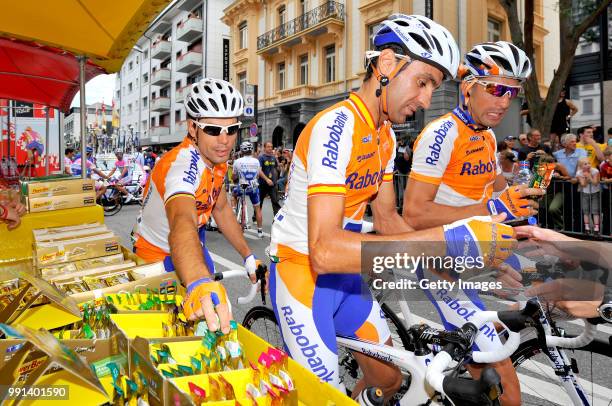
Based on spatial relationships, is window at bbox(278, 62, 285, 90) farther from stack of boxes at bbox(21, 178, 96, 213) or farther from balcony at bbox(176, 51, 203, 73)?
stack of boxes at bbox(21, 178, 96, 213)

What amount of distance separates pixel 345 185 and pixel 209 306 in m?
0.73

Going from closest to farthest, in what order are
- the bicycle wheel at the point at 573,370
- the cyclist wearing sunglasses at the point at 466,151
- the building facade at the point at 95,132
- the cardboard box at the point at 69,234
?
1. the bicycle wheel at the point at 573,370
2. the cyclist wearing sunglasses at the point at 466,151
3. the cardboard box at the point at 69,234
4. the building facade at the point at 95,132

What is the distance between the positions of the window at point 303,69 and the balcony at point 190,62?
63.1 ft

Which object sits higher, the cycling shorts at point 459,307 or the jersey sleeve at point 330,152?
the jersey sleeve at point 330,152

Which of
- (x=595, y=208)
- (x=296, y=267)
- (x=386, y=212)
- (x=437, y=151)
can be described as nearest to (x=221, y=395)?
(x=296, y=267)

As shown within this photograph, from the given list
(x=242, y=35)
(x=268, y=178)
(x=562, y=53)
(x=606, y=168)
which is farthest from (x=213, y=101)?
(x=242, y=35)

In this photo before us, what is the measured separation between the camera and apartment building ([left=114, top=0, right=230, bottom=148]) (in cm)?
4588

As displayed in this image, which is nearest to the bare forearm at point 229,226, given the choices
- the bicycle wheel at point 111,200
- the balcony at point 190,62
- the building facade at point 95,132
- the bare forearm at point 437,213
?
the bare forearm at point 437,213

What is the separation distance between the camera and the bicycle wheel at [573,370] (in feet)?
7.58

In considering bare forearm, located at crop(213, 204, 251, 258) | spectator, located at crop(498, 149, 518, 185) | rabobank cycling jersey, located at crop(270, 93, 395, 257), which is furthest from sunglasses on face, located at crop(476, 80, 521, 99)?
spectator, located at crop(498, 149, 518, 185)

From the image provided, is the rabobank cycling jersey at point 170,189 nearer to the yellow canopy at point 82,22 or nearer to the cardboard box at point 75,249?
the cardboard box at point 75,249

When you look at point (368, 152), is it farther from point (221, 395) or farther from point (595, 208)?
point (595, 208)

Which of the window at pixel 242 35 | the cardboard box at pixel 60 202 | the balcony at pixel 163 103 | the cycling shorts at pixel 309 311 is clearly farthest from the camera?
the balcony at pixel 163 103

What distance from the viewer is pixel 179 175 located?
2.88 meters
